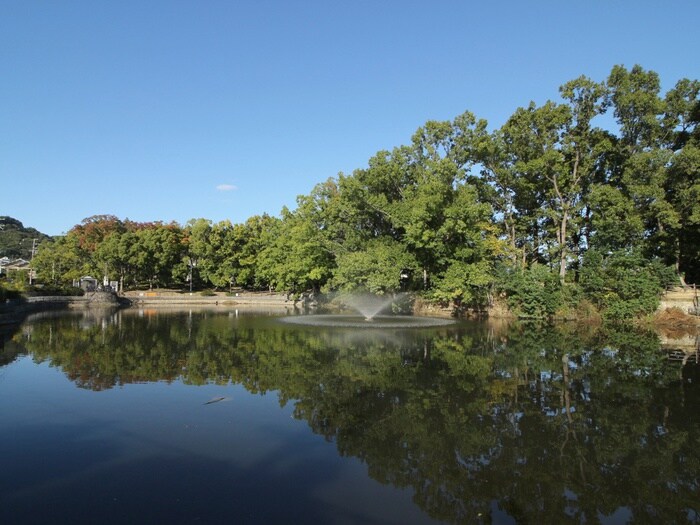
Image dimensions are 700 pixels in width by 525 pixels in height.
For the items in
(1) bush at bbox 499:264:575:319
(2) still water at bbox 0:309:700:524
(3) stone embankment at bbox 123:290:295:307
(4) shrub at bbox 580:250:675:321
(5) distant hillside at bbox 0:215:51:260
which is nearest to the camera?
(2) still water at bbox 0:309:700:524

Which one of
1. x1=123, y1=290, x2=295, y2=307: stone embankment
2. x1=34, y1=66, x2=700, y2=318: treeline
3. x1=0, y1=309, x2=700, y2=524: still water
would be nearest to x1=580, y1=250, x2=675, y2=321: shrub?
x1=34, y1=66, x2=700, y2=318: treeline

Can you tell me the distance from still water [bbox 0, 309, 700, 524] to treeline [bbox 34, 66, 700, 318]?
782 inches

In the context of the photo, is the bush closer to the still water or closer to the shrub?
the shrub

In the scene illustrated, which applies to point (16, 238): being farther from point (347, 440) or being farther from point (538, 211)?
point (347, 440)

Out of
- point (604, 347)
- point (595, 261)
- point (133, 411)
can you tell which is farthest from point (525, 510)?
point (595, 261)

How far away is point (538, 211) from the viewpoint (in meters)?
41.3

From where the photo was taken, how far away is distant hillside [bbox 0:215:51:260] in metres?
113

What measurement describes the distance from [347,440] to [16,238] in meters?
138

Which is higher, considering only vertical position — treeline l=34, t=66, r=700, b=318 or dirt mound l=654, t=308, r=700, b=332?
treeline l=34, t=66, r=700, b=318

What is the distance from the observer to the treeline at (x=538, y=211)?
33.2 m

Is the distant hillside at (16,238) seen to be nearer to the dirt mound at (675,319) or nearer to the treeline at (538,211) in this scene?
the treeline at (538,211)

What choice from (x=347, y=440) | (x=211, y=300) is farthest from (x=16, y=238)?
(x=347, y=440)

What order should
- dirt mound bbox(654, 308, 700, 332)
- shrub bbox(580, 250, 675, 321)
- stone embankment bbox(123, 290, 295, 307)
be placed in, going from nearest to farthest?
dirt mound bbox(654, 308, 700, 332)
shrub bbox(580, 250, 675, 321)
stone embankment bbox(123, 290, 295, 307)

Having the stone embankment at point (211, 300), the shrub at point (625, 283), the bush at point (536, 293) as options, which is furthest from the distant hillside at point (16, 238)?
the shrub at point (625, 283)
